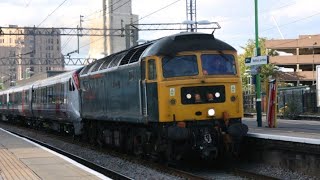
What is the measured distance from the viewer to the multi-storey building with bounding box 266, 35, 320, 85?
8488 cm

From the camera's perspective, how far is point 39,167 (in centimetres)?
1202

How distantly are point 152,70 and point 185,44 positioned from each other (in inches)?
42.6

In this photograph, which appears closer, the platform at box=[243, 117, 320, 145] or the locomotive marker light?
the platform at box=[243, 117, 320, 145]

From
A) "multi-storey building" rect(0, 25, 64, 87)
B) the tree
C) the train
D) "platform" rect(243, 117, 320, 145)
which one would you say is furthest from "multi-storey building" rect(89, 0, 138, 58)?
the train

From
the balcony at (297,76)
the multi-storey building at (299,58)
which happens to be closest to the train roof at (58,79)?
the multi-storey building at (299,58)

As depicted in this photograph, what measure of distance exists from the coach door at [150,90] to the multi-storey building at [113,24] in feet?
93.9

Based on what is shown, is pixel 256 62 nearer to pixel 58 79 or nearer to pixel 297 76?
pixel 58 79

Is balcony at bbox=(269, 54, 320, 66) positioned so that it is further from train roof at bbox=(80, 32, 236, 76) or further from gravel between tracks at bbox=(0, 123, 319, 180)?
train roof at bbox=(80, 32, 236, 76)

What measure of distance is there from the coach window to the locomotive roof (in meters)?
0.23

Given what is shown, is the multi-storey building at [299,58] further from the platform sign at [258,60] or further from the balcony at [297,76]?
the platform sign at [258,60]

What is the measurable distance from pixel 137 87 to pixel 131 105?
0.77 metres

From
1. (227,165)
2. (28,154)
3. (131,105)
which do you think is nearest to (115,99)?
(131,105)

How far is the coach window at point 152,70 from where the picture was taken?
43.4ft

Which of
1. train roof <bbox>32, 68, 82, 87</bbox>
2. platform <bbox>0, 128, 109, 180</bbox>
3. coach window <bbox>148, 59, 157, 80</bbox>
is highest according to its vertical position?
train roof <bbox>32, 68, 82, 87</bbox>
